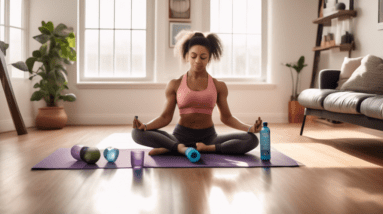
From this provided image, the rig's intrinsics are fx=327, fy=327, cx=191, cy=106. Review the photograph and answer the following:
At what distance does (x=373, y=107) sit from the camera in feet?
6.71

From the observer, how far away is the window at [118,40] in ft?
14.6

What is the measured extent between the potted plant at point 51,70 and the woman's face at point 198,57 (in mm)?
2257

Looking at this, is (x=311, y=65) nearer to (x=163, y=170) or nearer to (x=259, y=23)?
(x=259, y=23)

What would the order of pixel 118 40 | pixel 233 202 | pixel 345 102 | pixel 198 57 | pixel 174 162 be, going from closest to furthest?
pixel 233 202 → pixel 174 162 → pixel 198 57 → pixel 345 102 → pixel 118 40

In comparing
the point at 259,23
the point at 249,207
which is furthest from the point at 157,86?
the point at 249,207

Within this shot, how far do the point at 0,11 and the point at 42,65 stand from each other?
721 millimetres

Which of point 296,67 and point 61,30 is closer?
point 61,30

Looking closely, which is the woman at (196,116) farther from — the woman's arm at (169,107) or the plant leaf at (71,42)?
the plant leaf at (71,42)

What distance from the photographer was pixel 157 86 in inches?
172

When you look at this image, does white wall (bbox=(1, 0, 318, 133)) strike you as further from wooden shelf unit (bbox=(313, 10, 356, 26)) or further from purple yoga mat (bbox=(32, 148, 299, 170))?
purple yoga mat (bbox=(32, 148, 299, 170))

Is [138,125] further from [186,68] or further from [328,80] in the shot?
[186,68]

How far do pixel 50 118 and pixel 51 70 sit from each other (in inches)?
22.1

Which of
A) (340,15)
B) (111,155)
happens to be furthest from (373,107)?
(340,15)

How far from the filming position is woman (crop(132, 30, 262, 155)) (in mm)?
2076
